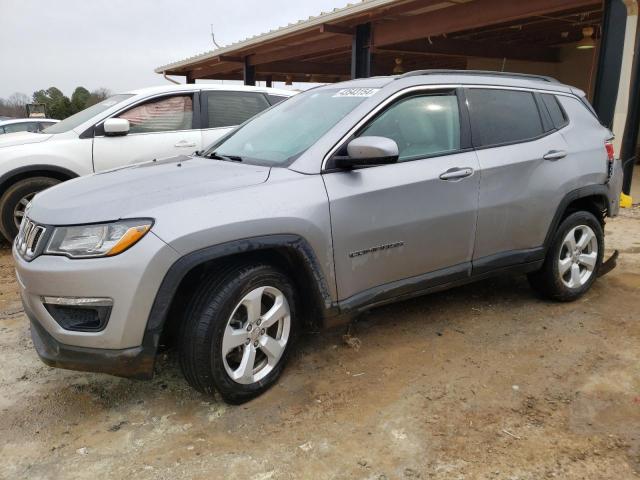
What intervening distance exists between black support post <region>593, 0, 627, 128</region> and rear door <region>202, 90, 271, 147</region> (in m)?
5.09

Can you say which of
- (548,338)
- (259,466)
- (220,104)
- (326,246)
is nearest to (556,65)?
(220,104)

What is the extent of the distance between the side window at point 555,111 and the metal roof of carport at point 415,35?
4399 mm

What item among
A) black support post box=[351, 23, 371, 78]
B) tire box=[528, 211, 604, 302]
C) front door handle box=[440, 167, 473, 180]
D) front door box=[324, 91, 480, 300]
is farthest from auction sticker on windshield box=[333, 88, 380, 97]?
black support post box=[351, 23, 371, 78]

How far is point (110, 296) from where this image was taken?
7.66 ft

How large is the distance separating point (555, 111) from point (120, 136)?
4335 mm

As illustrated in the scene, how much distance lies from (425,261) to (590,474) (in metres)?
1.45

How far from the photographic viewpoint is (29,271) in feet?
8.13

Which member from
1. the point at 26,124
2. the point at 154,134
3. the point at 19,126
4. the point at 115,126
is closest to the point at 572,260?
the point at 154,134

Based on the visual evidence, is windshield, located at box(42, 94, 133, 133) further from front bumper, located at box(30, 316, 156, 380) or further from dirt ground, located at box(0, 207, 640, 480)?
front bumper, located at box(30, 316, 156, 380)

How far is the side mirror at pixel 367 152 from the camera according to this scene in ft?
9.15

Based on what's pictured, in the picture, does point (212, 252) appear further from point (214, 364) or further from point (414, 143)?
point (414, 143)

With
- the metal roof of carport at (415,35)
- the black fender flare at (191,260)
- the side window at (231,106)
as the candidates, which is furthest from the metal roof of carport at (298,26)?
the black fender flare at (191,260)

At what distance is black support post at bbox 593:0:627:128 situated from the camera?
7605 mm

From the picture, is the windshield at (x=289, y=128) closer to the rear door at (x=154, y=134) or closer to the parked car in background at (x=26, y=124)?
the rear door at (x=154, y=134)
